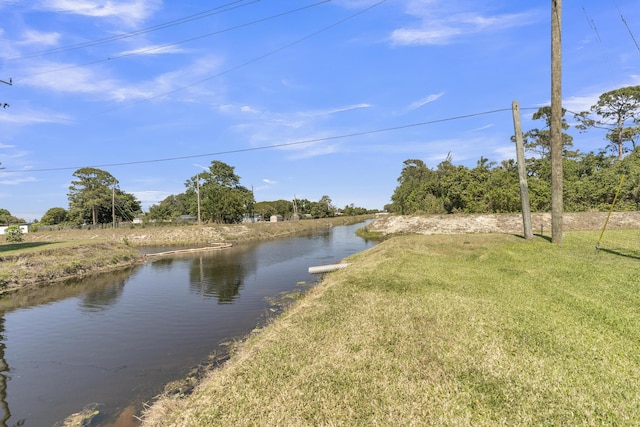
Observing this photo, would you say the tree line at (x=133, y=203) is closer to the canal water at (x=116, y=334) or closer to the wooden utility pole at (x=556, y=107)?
the canal water at (x=116, y=334)

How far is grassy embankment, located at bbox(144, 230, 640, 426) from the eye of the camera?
164 inches

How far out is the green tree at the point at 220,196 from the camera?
65.2m

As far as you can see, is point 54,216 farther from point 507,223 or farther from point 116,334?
point 507,223

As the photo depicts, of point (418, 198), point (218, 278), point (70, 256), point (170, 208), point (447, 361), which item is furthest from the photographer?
point (170, 208)

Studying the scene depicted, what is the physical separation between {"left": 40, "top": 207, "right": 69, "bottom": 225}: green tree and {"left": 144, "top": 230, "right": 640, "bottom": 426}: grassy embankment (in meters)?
108

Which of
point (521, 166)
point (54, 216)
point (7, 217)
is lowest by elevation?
point (521, 166)

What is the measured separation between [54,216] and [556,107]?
11851cm

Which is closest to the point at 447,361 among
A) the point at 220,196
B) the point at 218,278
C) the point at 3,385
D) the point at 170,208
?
the point at 3,385

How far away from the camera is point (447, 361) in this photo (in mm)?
5430

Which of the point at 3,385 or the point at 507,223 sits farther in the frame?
the point at 507,223

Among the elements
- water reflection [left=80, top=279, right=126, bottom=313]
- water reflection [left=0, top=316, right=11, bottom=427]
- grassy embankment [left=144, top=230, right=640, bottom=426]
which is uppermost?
grassy embankment [left=144, top=230, right=640, bottom=426]

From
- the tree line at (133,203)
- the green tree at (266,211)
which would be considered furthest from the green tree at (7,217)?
the green tree at (266,211)

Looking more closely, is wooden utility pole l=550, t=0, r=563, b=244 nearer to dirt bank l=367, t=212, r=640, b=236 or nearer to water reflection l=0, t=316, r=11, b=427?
dirt bank l=367, t=212, r=640, b=236

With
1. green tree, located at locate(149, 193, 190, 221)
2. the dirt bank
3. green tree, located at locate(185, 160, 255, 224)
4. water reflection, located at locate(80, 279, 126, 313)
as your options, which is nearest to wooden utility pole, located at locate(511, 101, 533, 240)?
the dirt bank
